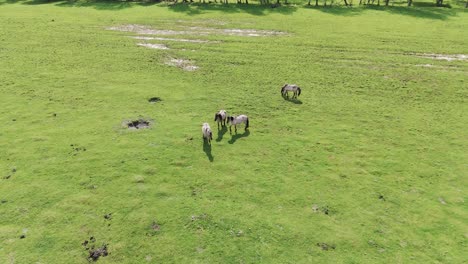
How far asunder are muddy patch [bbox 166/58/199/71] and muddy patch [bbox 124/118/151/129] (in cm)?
1126

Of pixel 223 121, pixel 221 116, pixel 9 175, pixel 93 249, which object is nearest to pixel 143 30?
pixel 223 121

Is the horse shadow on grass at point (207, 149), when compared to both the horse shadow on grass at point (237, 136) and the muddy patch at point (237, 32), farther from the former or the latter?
the muddy patch at point (237, 32)


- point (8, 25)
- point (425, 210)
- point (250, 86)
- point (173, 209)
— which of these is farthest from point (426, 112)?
point (8, 25)

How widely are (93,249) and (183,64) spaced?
2444 centimetres

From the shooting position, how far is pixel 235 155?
22297 mm

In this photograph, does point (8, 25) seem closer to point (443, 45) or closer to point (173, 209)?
point (173, 209)

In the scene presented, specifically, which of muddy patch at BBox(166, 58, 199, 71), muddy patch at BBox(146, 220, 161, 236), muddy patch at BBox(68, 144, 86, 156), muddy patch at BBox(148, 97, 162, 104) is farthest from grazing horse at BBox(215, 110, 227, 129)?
muddy patch at BBox(166, 58, 199, 71)

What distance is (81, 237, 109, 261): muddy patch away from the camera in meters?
15.3

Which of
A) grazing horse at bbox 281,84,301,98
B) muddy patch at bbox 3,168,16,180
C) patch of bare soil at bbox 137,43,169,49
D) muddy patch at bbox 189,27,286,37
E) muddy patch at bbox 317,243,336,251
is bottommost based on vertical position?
muddy patch at bbox 317,243,336,251

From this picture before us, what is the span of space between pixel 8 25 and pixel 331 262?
55.9 meters

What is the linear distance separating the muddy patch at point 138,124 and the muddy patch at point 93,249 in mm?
10530

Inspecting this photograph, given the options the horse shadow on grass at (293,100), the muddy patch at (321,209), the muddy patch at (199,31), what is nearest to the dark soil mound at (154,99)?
the horse shadow on grass at (293,100)

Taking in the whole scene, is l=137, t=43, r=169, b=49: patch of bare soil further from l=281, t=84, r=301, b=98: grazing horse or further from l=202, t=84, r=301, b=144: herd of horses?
l=202, t=84, r=301, b=144: herd of horses

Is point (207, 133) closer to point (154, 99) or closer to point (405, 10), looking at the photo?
point (154, 99)
